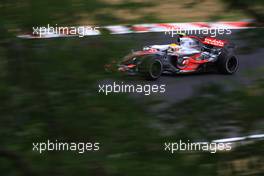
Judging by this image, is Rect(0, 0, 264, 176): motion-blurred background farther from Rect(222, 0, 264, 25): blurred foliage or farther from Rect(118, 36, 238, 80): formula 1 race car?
Rect(222, 0, 264, 25): blurred foliage

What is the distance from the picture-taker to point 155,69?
1.91 m

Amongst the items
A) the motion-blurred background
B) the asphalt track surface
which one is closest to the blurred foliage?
the asphalt track surface

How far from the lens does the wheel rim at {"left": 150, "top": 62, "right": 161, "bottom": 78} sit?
1885 mm

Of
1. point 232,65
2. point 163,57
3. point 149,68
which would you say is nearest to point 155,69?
point 149,68

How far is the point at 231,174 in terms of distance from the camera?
1.91 meters

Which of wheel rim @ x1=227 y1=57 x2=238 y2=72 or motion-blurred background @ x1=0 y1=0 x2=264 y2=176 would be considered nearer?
motion-blurred background @ x1=0 y1=0 x2=264 y2=176

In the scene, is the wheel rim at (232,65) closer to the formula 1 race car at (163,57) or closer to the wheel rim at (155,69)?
the formula 1 race car at (163,57)

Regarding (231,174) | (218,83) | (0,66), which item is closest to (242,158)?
(231,174)

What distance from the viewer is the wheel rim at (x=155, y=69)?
74.2 inches

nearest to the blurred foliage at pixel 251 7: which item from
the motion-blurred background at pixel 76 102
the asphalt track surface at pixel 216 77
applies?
the asphalt track surface at pixel 216 77

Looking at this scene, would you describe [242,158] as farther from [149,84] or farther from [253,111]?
[149,84]

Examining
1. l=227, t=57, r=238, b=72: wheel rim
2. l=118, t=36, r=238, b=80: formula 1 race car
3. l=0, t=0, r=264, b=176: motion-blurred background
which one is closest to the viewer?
l=0, t=0, r=264, b=176: motion-blurred background

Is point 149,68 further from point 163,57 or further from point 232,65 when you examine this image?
point 232,65

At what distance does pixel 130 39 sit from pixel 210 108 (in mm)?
394
